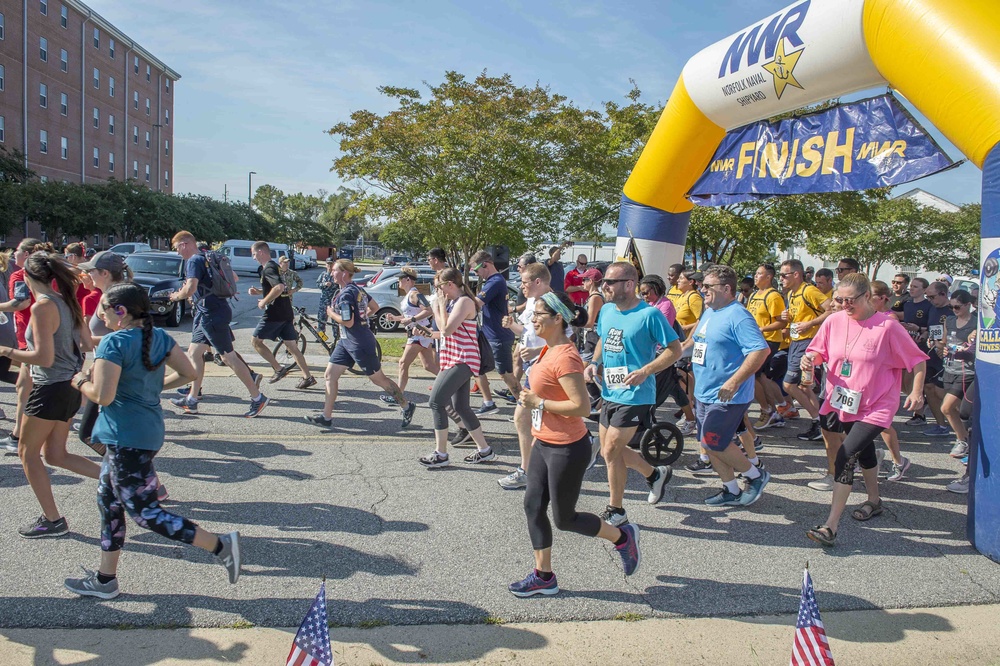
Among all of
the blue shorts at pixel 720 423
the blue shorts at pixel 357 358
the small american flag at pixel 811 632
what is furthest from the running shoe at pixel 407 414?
the small american flag at pixel 811 632

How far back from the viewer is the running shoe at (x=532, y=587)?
390 centimetres

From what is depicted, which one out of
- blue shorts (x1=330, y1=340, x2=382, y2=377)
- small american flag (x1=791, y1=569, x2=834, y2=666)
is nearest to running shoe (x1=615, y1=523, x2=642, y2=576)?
small american flag (x1=791, y1=569, x2=834, y2=666)

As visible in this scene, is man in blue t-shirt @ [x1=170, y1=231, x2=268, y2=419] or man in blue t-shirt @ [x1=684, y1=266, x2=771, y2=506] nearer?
man in blue t-shirt @ [x1=684, y1=266, x2=771, y2=506]

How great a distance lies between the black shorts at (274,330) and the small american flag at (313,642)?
20.8 feet

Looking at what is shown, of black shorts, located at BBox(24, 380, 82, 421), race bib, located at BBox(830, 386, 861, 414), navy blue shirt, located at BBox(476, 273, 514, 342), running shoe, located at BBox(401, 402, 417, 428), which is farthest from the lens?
running shoe, located at BBox(401, 402, 417, 428)

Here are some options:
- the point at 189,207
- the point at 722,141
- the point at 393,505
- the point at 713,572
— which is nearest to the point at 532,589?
the point at 713,572

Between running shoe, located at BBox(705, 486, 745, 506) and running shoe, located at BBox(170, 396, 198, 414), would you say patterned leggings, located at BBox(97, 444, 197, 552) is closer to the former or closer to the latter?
running shoe, located at BBox(705, 486, 745, 506)

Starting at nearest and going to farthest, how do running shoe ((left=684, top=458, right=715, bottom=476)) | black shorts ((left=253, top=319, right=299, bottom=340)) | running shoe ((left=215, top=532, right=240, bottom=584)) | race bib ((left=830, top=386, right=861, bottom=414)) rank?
running shoe ((left=215, top=532, right=240, bottom=584)), race bib ((left=830, top=386, right=861, bottom=414)), running shoe ((left=684, top=458, right=715, bottom=476)), black shorts ((left=253, top=319, right=299, bottom=340))

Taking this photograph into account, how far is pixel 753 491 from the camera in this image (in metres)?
5.48

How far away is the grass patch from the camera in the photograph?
12.2 ft

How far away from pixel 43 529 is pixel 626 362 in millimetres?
3856

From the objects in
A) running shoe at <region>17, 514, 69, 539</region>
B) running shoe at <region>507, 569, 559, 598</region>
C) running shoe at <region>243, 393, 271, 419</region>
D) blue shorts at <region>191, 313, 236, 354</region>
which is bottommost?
running shoe at <region>507, 569, 559, 598</region>

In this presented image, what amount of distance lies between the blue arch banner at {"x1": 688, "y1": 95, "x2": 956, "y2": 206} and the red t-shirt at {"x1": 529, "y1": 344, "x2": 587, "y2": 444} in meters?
5.31

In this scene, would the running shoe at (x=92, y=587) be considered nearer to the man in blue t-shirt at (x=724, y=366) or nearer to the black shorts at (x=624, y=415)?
the black shorts at (x=624, y=415)
